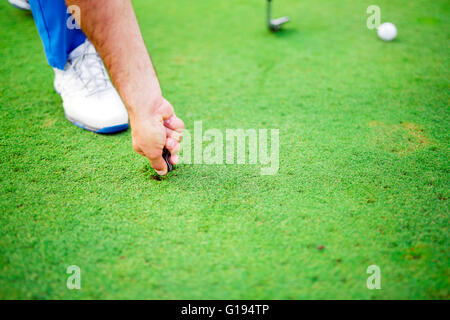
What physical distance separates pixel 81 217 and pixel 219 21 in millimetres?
1965

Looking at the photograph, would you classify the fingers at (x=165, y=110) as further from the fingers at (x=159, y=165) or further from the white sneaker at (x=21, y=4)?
the white sneaker at (x=21, y=4)

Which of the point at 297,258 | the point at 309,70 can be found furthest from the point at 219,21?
the point at 297,258

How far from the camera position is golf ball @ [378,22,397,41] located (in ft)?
7.02

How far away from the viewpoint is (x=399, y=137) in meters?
1.39

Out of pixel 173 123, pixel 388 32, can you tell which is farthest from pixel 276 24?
pixel 173 123

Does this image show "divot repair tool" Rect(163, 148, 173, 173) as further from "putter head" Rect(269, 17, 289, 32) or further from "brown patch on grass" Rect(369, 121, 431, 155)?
"putter head" Rect(269, 17, 289, 32)

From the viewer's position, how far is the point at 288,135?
1.40 meters

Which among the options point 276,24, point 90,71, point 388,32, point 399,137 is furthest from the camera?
point 276,24

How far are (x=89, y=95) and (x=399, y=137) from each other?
1360 millimetres

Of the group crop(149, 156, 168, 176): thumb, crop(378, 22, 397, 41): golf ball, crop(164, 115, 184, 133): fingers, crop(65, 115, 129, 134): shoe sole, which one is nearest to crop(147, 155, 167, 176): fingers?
crop(149, 156, 168, 176): thumb

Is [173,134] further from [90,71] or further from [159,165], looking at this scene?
[90,71]

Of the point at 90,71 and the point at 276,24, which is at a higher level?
the point at 276,24

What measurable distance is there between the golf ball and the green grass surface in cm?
17

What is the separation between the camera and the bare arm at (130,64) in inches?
37.9
